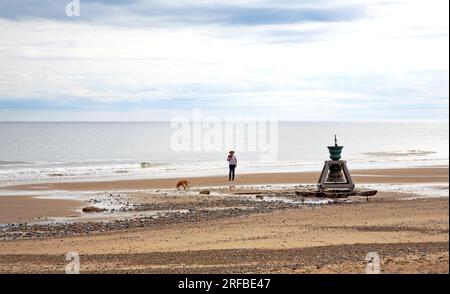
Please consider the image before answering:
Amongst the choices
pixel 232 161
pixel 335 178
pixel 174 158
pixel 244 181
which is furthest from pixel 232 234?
pixel 174 158

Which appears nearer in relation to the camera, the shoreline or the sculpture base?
the sculpture base

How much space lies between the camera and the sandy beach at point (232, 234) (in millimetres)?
12266

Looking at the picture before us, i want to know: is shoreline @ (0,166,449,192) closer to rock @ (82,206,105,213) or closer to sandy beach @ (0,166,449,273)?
sandy beach @ (0,166,449,273)

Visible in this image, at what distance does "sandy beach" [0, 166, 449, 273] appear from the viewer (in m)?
12.3

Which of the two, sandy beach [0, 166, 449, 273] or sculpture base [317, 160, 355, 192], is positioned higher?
sculpture base [317, 160, 355, 192]

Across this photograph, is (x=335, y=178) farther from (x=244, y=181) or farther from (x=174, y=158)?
(x=174, y=158)

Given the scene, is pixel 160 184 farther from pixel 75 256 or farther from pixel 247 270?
pixel 247 270

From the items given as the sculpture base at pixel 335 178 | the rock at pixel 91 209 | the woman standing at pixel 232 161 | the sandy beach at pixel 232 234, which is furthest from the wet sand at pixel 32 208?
the woman standing at pixel 232 161

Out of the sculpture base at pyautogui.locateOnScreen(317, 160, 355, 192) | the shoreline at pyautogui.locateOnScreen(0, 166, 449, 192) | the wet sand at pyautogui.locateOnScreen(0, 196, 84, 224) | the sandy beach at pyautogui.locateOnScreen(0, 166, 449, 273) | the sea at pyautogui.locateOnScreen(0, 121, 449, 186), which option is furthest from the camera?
the sea at pyautogui.locateOnScreen(0, 121, 449, 186)

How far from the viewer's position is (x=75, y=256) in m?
13.9

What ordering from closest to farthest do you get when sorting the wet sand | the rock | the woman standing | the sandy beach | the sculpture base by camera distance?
the sandy beach, the wet sand, the rock, the sculpture base, the woman standing

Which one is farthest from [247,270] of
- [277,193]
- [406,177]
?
[406,177]

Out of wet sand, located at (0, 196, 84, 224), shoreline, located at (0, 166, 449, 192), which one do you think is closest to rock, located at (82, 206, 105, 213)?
wet sand, located at (0, 196, 84, 224)

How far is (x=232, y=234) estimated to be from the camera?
16.4 meters
